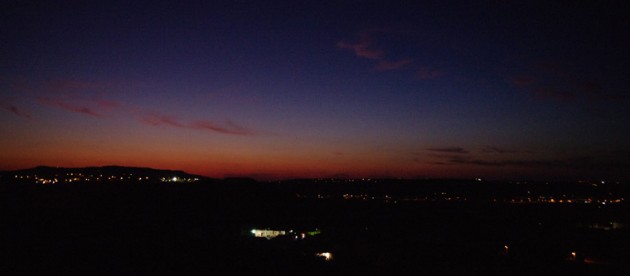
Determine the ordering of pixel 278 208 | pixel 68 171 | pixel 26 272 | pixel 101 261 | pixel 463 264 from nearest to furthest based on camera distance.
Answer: pixel 26 272
pixel 101 261
pixel 463 264
pixel 278 208
pixel 68 171

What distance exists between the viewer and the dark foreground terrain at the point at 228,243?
9.88m

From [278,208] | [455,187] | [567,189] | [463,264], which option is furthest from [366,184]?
[463,264]

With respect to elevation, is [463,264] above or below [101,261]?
below

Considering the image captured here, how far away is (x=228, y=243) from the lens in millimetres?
15562

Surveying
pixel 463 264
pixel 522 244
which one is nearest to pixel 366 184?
pixel 522 244

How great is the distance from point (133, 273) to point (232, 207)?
36.9 m

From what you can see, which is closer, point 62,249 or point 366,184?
point 62,249

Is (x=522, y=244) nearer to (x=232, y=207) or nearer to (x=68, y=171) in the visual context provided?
(x=232, y=207)

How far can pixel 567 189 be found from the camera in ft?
347

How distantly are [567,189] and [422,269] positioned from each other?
107132 mm

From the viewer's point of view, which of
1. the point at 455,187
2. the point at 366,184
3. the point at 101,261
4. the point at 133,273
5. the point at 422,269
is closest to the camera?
the point at 133,273

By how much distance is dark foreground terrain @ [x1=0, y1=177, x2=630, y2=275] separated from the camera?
988 cm

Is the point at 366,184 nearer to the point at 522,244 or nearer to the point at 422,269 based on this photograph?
the point at 522,244

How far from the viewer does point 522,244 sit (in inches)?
1059
